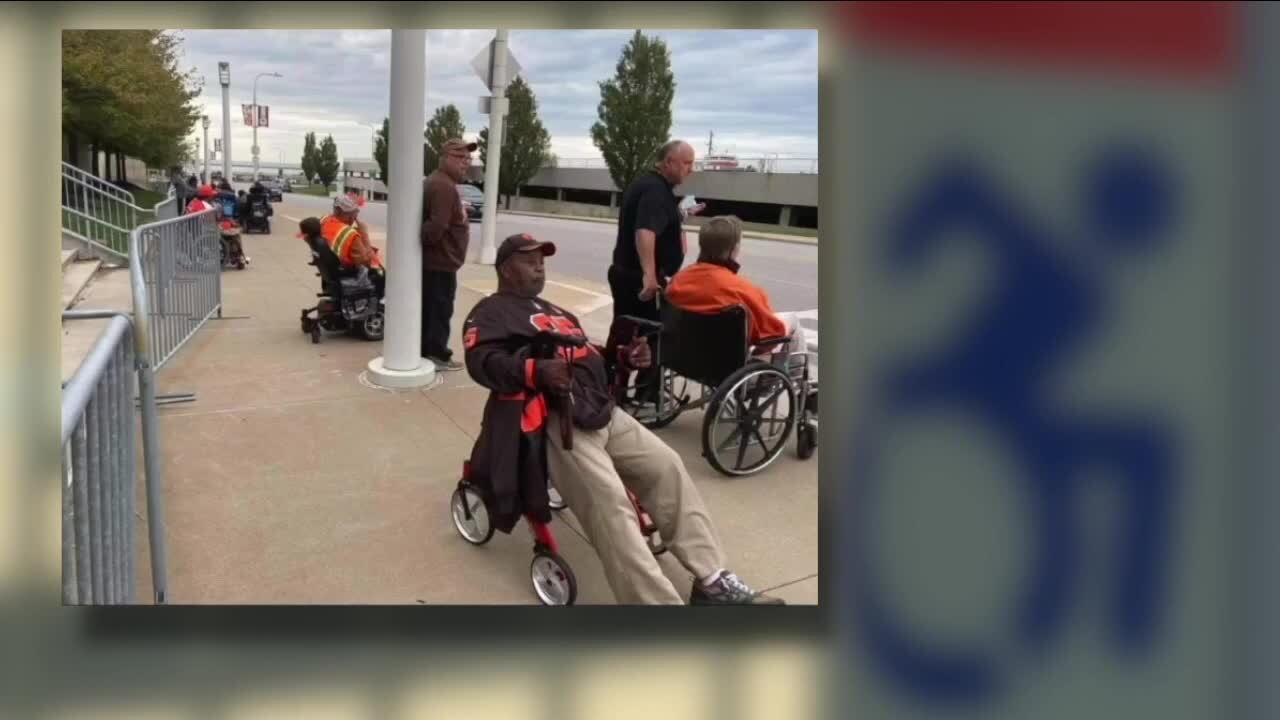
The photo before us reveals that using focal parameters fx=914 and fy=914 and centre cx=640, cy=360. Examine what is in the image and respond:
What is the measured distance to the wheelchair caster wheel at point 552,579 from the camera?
3.06 metres

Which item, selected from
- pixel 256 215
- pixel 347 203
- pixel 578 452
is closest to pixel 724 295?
pixel 578 452

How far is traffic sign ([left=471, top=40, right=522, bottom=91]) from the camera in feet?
41.9

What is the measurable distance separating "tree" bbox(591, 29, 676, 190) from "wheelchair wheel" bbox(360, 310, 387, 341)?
Result: 111 ft

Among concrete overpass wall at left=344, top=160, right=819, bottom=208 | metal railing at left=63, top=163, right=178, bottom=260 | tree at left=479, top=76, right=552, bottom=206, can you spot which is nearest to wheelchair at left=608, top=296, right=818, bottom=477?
metal railing at left=63, top=163, right=178, bottom=260

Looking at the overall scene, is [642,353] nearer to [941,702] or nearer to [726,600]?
[726,600]

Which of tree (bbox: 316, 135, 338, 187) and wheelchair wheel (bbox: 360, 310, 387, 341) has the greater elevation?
tree (bbox: 316, 135, 338, 187)

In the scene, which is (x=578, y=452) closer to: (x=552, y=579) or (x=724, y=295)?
(x=552, y=579)

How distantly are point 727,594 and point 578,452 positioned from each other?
68 cm

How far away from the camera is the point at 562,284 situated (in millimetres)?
12234

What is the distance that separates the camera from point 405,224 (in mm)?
5672

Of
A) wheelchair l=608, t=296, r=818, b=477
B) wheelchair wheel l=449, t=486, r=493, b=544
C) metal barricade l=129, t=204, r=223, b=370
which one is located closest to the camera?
wheelchair wheel l=449, t=486, r=493, b=544

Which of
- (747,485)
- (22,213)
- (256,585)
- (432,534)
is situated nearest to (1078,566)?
(747,485)

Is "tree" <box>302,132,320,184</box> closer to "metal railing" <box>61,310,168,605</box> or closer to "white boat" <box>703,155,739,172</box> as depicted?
"white boat" <box>703,155,739,172</box>

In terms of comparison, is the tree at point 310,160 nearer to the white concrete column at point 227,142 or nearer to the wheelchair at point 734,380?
the white concrete column at point 227,142
